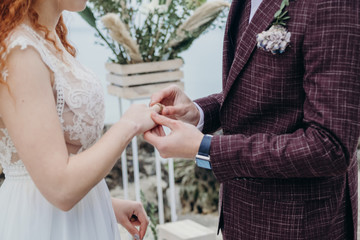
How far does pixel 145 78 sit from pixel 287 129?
178cm

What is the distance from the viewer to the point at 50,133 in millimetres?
1132

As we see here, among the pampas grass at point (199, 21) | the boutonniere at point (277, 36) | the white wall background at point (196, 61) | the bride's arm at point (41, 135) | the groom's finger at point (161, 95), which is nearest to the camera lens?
the bride's arm at point (41, 135)

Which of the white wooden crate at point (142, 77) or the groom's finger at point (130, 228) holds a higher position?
the white wooden crate at point (142, 77)

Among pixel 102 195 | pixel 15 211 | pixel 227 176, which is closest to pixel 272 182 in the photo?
pixel 227 176

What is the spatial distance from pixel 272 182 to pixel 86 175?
516mm

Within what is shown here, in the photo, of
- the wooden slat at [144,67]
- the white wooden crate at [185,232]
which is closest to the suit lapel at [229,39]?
the wooden slat at [144,67]

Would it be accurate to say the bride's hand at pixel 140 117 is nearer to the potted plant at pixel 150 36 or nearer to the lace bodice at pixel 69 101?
the lace bodice at pixel 69 101

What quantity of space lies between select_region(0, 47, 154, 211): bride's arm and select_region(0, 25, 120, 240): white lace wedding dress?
10 centimetres

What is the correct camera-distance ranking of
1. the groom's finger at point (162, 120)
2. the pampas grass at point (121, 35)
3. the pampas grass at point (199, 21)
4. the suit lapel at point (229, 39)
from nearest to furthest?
the groom's finger at point (162, 120), the suit lapel at point (229, 39), the pampas grass at point (121, 35), the pampas grass at point (199, 21)

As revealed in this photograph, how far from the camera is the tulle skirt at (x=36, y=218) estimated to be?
4.25 feet

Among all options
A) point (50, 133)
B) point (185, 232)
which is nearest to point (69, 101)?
point (50, 133)

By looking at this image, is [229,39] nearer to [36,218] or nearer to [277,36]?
[277,36]

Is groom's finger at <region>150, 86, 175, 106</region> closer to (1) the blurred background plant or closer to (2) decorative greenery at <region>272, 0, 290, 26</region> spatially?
(2) decorative greenery at <region>272, 0, 290, 26</region>

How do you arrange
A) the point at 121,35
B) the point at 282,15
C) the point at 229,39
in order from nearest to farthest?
the point at 282,15, the point at 229,39, the point at 121,35
